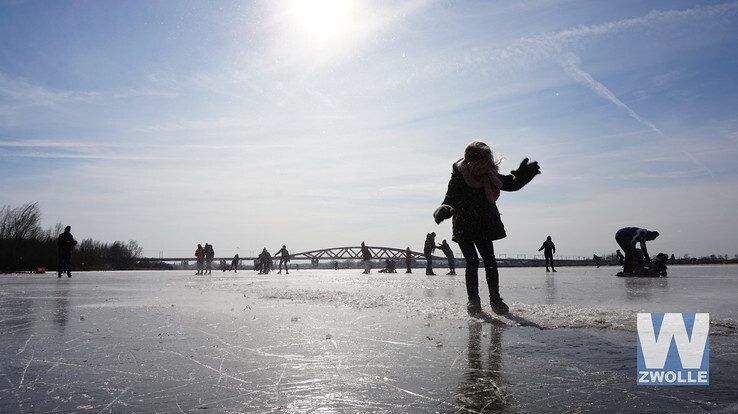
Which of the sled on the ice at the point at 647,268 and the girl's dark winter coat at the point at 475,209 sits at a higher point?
the girl's dark winter coat at the point at 475,209

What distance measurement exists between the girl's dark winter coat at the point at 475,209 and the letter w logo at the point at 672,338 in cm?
163

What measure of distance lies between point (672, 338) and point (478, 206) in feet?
7.93

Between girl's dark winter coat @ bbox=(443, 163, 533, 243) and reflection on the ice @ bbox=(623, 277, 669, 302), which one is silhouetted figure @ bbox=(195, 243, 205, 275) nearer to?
reflection on the ice @ bbox=(623, 277, 669, 302)

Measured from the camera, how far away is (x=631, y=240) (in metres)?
14.9

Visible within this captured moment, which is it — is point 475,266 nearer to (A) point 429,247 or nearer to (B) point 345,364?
(B) point 345,364

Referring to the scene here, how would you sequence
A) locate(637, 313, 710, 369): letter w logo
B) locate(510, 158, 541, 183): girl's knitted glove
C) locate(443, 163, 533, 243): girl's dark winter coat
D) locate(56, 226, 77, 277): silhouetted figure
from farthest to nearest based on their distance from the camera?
locate(56, 226, 77, 277): silhouetted figure
locate(510, 158, 541, 183): girl's knitted glove
locate(443, 163, 533, 243): girl's dark winter coat
locate(637, 313, 710, 369): letter w logo

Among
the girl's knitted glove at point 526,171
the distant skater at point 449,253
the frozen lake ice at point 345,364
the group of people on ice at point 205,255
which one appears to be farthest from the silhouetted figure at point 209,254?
the girl's knitted glove at point 526,171

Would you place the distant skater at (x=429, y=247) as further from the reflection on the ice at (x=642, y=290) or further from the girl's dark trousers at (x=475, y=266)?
the girl's dark trousers at (x=475, y=266)

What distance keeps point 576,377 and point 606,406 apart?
0.47m

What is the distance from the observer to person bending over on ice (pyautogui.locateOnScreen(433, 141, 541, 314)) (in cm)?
528

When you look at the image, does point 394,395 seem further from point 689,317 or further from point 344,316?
point 689,317

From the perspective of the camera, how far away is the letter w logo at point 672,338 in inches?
107

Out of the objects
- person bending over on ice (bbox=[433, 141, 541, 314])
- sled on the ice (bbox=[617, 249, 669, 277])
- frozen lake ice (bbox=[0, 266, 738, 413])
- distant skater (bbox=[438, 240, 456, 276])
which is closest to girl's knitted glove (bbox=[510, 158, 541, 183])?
person bending over on ice (bbox=[433, 141, 541, 314])

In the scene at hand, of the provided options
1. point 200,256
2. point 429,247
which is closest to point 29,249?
point 200,256
